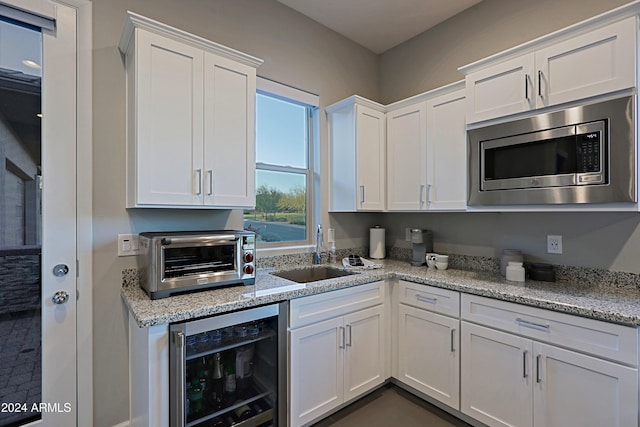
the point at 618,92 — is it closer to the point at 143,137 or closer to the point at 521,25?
the point at 521,25

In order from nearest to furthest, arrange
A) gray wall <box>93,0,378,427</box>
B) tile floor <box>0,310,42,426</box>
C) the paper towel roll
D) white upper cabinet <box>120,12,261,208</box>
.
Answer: tile floor <box>0,310,42,426</box>
white upper cabinet <box>120,12,261,208</box>
gray wall <box>93,0,378,427</box>
the paper towel roll

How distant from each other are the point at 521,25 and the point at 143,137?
2732 mm

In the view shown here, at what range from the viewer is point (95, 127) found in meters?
1.73

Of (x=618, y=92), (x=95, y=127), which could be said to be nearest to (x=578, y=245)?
(x=618, y=92)

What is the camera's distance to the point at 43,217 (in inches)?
62.6

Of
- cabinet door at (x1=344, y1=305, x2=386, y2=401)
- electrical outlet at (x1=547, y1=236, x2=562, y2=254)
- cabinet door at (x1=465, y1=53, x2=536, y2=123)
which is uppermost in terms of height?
cabinet door at (x1=465, y1=53, x2=536, y2=123)

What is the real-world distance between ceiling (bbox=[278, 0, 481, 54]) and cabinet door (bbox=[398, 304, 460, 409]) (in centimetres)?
246

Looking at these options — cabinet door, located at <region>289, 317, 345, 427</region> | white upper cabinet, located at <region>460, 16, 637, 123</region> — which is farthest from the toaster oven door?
white upper cabinet, located at <region>460, 16, 637, 123</region>

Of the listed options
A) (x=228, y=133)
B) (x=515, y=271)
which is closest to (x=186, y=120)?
(x=228, y=133)

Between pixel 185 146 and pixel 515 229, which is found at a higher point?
pixel 185 146

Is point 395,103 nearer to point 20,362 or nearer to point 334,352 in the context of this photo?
point 334,352

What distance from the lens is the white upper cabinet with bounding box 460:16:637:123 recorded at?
156 centimetres

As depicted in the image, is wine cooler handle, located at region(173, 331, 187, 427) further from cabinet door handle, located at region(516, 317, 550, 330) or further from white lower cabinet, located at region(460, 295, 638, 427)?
cabinet door handle, located at region(516, 317, 550, 330)

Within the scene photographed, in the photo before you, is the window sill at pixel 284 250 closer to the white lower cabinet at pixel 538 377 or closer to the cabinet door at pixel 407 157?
the cabinet door at pixel 407 157
